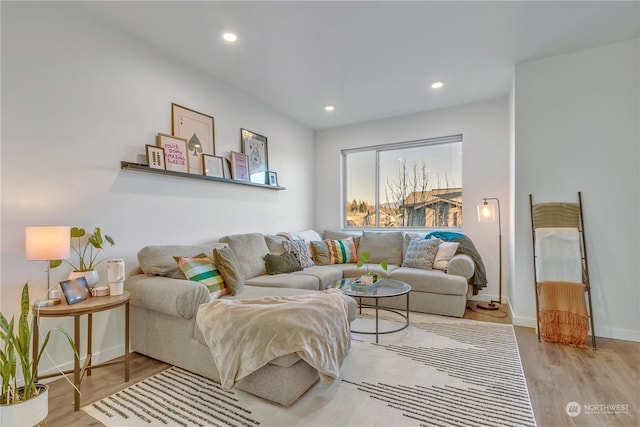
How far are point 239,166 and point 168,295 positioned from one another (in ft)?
6.64

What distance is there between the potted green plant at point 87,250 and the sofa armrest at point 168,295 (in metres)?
0.29

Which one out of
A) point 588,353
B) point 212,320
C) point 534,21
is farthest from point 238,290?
point 534,21

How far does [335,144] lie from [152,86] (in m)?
3.15

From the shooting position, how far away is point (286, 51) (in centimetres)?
293

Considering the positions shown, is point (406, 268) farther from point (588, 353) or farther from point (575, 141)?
point (575, 141)

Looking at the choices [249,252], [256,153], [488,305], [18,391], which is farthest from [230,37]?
[488,305]

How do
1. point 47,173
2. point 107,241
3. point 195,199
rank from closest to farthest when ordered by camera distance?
point 47,173, point 107,241, point 195,199

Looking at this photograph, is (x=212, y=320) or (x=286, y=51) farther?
(x=286, y=51)

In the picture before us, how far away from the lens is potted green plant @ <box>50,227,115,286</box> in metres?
2.15

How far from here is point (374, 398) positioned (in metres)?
1.86

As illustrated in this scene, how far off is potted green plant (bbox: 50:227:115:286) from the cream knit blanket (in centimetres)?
88

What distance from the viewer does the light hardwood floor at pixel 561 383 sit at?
1.70 metres

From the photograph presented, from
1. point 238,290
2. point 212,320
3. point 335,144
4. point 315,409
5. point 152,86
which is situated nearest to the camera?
point 315,409

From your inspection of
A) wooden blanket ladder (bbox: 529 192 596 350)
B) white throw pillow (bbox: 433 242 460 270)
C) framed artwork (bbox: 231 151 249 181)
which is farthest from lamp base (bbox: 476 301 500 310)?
framed artwork (bbox: 231 151 249 181)
